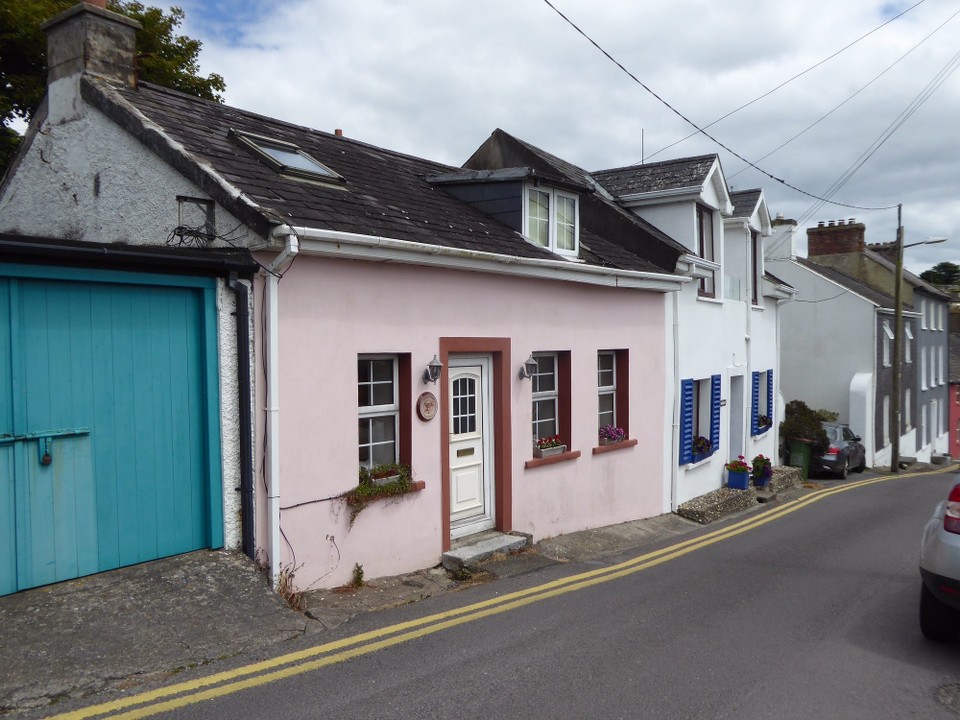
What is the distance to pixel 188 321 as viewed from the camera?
668 cm

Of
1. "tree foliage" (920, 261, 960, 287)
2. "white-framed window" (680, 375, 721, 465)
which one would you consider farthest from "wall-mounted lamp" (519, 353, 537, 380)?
"tree foliage" (920, 261, 960, 287)

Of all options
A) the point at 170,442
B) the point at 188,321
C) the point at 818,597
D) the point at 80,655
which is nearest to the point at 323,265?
the point at 188,321

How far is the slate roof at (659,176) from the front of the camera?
50.0 ft

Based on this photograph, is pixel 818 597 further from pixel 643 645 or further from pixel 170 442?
pixel 170 442

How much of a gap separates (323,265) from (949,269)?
8031cm

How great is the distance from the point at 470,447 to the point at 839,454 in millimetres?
17673

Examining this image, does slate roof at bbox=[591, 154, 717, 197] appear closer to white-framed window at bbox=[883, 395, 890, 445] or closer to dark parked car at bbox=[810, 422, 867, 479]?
dark parked car at bbox=[810, 422, 867, 479]

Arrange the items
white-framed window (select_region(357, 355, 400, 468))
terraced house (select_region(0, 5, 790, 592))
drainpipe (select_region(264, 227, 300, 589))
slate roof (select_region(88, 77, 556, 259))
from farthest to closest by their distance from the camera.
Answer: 1. white-framed window (select_region(357, 355, 400, 468))
2. slate roof (select_region(88, 77, 556, 259))
3. drainpipe (select_region(264, 227, 300, 589))
4. terraced house (select_region(0, 5, 790, 592))

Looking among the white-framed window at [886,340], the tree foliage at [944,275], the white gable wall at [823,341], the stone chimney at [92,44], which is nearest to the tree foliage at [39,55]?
the stone chimney at [92,44]

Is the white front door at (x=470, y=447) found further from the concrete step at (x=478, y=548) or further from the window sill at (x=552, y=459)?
the window sill at (x=552, y=459)

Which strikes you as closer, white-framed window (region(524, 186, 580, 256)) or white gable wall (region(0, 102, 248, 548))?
white gable wall (region(0, 102, 248, 548))

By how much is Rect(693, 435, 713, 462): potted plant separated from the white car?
846 cm

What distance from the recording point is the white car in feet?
18.7

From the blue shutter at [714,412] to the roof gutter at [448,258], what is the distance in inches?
160
